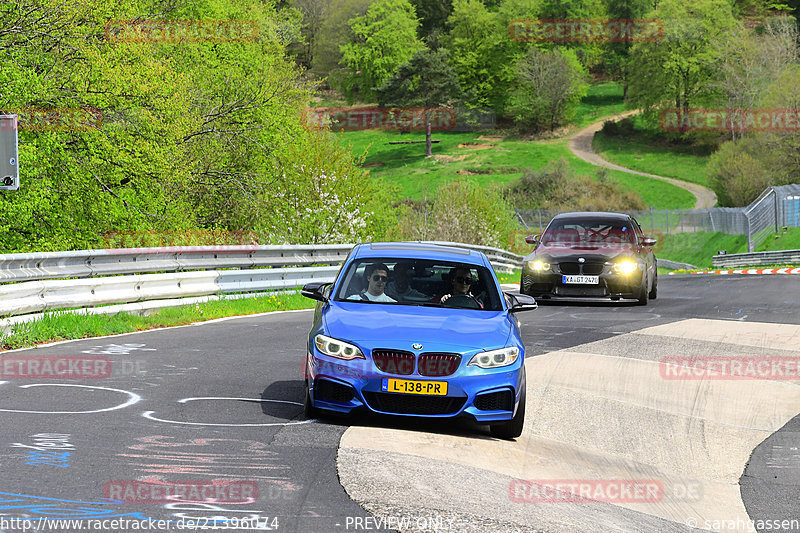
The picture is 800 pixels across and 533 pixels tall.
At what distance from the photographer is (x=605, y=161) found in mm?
111750

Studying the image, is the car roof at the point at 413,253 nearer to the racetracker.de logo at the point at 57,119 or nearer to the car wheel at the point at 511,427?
the car wheel at the point at 511,427

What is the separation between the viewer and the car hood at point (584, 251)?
1936cm

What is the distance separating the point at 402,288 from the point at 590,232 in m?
12.0

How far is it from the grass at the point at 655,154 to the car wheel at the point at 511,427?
99476mm

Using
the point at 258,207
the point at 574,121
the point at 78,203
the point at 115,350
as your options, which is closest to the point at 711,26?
the point at 574,121

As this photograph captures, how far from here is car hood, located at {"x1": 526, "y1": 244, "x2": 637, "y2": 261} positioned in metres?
19.4

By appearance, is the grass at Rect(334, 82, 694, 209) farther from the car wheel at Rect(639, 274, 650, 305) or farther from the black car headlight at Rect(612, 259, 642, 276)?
the black car headlight at Rect(612, 259, 642, 276)

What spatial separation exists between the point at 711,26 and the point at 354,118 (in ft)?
156

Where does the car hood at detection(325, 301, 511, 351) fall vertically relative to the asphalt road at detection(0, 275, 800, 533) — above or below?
above

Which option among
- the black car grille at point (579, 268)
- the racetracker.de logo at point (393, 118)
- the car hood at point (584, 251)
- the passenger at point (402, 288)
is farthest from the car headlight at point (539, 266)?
the racetracker.de logo at point (393, 118)

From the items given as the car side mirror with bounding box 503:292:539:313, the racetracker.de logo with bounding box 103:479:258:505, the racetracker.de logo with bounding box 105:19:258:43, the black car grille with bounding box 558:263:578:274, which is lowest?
the black car grille with bounding box 558:263:578:274

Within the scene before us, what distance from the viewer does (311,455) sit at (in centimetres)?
670

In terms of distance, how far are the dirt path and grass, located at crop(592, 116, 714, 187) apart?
3.33 feet

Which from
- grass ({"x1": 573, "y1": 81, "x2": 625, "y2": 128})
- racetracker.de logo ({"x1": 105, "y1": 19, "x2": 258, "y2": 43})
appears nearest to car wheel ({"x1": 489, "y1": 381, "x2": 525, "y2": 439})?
racetracker.de logo ({"x1": 105, "y1": 19, "x2": 258, "y2": 43})
